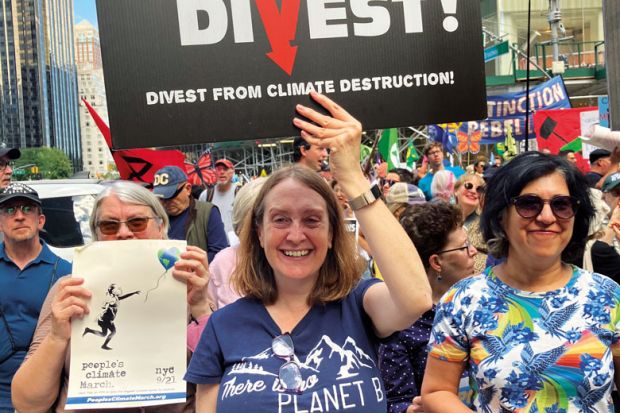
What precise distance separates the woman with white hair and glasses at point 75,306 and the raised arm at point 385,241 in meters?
0.75

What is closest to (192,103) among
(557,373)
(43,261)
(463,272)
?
(557,373)

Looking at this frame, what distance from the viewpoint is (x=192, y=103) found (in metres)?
2.62

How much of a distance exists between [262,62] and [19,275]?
8.35ft

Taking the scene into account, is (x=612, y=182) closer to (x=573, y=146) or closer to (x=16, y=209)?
(x=16, y=209)

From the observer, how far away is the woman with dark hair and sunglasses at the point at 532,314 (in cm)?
238

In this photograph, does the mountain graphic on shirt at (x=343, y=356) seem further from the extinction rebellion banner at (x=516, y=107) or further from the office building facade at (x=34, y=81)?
the office building facade at (x=34, y=81)

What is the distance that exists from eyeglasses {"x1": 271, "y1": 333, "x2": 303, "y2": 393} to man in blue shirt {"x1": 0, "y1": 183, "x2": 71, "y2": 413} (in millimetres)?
2222

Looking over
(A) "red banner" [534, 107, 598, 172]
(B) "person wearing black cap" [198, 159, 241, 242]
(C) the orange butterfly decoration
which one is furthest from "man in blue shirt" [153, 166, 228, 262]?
(C) the orange butterfly decoration

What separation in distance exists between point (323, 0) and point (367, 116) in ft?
1.43

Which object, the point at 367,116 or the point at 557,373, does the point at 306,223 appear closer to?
the point at 367,116

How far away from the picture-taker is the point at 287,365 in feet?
7.68

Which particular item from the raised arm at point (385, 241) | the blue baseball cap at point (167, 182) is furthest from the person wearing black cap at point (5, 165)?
the raised arm at point (385, 241)

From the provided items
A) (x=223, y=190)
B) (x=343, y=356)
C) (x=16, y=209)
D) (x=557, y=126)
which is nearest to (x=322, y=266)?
(x=343, y=356)

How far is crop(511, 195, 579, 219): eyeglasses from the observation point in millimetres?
2535
